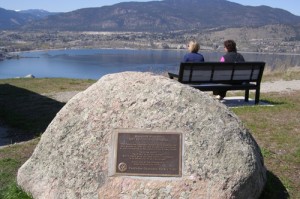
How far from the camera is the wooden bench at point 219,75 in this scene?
8.98 m

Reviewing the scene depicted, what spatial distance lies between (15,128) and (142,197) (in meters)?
5.43

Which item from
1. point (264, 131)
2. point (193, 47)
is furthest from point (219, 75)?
point (264, 131)

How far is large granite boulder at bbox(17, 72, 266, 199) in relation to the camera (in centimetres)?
440

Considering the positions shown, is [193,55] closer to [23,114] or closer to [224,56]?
[224,56]

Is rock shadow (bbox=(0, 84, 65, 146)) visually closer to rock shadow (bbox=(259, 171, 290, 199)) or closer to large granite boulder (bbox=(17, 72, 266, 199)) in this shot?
large granite boulder (bbox=(17, 72, 266, 199))

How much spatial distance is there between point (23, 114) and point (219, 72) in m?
4.62

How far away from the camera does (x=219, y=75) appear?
372 inches

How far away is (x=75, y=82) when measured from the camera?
16.6 meters

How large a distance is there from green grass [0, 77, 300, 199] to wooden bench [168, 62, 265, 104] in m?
0.73

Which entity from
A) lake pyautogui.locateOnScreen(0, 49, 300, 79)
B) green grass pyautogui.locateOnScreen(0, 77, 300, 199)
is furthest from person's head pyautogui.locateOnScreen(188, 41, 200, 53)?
lake pyautogui.locateOnScreen(0, 49, 300, 79)

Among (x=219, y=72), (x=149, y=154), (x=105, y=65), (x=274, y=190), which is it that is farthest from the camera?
(x=105, y=65)

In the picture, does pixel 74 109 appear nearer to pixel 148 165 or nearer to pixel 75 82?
pixel 148 165

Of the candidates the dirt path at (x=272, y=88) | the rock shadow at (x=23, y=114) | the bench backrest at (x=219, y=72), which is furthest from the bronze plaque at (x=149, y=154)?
the dirt path at (x=272, y=88)

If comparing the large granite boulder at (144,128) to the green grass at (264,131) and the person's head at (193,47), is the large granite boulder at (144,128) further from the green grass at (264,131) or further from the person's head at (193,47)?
the person's head at (193,47)
